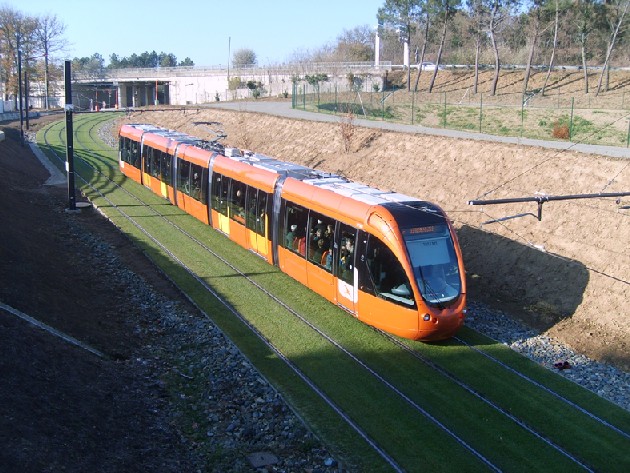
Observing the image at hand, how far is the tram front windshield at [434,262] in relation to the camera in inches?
531

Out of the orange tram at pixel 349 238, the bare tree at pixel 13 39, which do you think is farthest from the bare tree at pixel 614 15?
the bare tree at pixel 13 39

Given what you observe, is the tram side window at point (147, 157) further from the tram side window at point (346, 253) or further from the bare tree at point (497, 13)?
the bare tree at point (497, 13)

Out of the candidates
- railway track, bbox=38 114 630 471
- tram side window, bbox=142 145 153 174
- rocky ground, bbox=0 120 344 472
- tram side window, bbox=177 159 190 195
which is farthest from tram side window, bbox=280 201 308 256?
tram side window, bbox=142 145 153 174

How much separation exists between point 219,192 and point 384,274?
10452 millimetres

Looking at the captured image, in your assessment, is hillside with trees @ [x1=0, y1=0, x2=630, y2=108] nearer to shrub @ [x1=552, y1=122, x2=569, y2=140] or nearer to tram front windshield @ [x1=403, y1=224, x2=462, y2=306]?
shrub @ [x1=552, y1=122, x2=569, y2=140]

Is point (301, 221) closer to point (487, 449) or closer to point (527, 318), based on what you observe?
point (527, 318)

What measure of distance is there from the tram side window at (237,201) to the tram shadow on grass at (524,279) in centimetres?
695

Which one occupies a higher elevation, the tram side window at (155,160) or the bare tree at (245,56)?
the bare tree at (245,56)

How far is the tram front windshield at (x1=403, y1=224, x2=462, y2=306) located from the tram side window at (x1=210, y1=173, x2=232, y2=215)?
9684mm

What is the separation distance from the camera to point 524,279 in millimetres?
17969

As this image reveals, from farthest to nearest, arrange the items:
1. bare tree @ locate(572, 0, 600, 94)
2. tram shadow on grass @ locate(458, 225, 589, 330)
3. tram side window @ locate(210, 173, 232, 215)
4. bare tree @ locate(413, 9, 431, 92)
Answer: bare tree @ locate(413, 9, 431, 92)
bare tree @ locate(572, 0, 600, 94)
tram side window @ locate(210, 173, 232, 215)
tram shadow on grass @ locate(458, 225, 589, 330)

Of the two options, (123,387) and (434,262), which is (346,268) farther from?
(123,387)

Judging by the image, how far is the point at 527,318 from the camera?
16297mm

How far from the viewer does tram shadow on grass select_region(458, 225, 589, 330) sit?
54.4 feet
